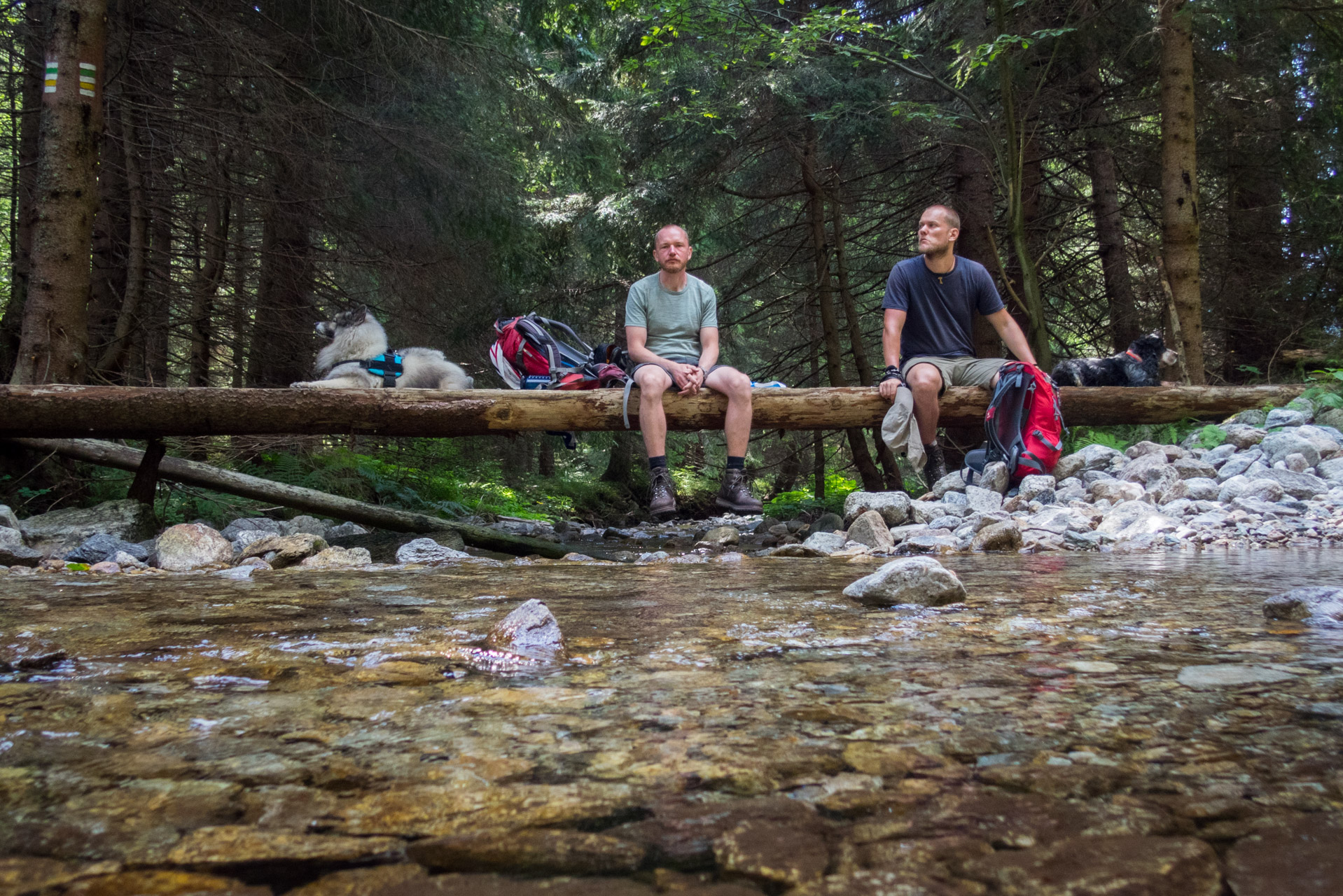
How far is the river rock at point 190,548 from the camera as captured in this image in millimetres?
4215

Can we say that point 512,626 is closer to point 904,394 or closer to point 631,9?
point 904,394

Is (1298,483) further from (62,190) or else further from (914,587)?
(62,190)

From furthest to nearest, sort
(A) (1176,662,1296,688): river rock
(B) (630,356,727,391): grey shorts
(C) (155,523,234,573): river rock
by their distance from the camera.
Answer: (B) (630,356,727,391): grey shorts, (C) (155,523,234,573): river rock, (A) (1176,662,1296,688): river rock

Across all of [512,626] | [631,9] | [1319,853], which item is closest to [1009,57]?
[631,9]

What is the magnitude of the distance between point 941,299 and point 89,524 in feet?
20.1

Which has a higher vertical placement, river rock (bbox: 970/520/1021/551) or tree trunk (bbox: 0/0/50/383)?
tree trunk (bbox: 0/0/50/383)

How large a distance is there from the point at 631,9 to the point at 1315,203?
7.85 metres

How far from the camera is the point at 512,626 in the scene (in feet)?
6.23

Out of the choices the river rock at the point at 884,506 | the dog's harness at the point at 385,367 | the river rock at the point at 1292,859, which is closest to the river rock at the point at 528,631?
the river rock at the point at 1292,859

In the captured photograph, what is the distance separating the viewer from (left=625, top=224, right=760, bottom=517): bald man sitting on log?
5551 mm

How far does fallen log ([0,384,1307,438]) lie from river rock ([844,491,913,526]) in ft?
3.31

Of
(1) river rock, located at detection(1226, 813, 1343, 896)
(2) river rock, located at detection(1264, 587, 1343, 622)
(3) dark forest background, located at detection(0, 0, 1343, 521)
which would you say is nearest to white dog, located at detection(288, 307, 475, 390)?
(3) dark forest background, located at detection(0, 0, 1343, 521)

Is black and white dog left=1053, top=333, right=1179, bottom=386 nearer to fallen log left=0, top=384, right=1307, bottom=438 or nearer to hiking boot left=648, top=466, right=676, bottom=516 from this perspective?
fallen log left=0, top=384, right=1307, bottom=438

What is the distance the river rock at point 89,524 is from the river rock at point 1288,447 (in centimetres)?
743
